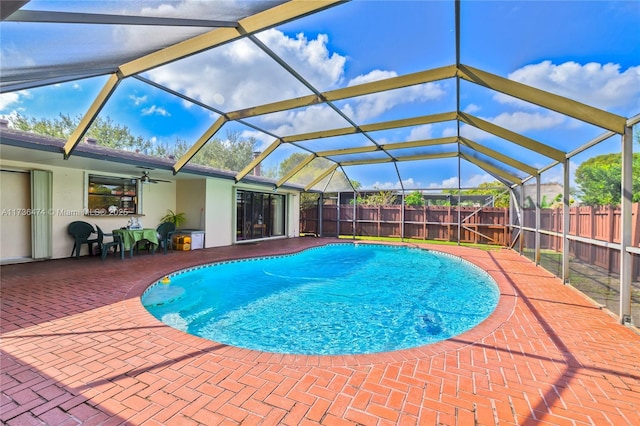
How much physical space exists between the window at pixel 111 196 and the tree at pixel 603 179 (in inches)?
480

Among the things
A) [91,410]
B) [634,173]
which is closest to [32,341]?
[91,410]

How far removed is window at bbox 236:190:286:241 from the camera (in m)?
13.6

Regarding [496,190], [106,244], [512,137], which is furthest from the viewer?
[496,190]

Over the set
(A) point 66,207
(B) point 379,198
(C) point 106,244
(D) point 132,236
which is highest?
(B) point 379,198

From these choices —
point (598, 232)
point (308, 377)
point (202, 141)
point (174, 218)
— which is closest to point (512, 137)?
point (598, 232)

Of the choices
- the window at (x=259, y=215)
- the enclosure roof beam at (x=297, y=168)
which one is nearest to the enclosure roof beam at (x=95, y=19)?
the enclosure roof beam at (x=297, y=168)

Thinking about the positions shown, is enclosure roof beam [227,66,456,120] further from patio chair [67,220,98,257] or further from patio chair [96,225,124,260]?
patio chair [67,220,98,257]

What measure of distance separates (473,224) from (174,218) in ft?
44.4

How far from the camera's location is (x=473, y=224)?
47.9ft

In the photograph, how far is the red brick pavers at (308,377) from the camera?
223cm

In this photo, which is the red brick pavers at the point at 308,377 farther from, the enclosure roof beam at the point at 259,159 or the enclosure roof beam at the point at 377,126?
the enclosure roof beam at the point at 259,159

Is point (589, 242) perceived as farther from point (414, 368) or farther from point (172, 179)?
point (172, 179)

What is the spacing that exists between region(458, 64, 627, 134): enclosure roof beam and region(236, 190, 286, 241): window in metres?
10.5

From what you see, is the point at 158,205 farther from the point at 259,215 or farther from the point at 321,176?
the point at 321,176
